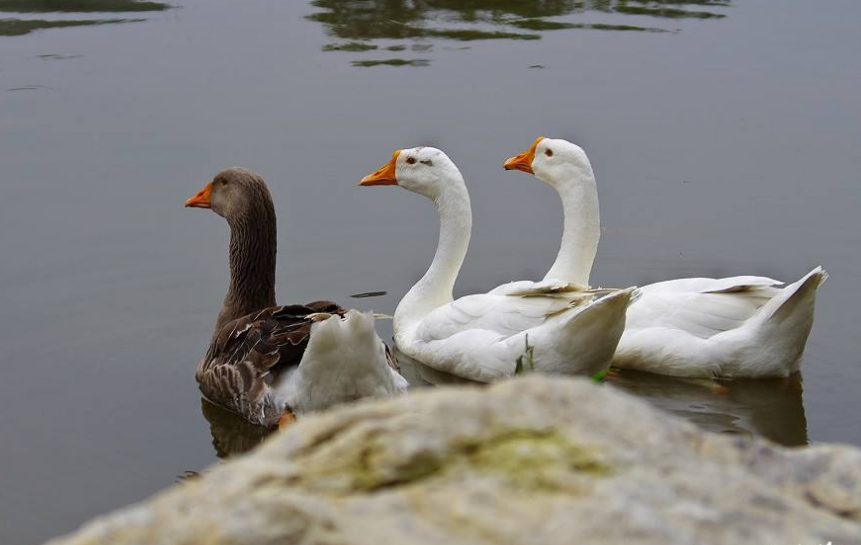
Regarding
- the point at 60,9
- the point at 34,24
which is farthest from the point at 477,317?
the point at 60,9

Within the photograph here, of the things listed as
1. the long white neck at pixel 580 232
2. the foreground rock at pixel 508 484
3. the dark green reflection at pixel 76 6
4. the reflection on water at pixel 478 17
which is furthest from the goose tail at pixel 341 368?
the dark green reflection at pixel 76 6

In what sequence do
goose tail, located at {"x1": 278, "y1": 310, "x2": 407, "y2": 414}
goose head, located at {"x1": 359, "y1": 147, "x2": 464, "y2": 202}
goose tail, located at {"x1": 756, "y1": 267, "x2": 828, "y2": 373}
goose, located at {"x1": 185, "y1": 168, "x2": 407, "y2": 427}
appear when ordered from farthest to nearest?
goose head, located at {"x1": 359, "y1": 147, "x2": 464, "y2": 202}
goose tail, located at {"x1": 756, "y1": 267, "x2": 828, "y2": 373}
goose, located at {"x1": 185, "y1": 168, "x2": 407, "y2": 427}
goose tail, located at {"x1": 278, "y1": 310, "x2": 407, "y2": 414}

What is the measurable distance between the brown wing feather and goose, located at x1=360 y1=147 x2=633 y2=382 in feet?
3.16

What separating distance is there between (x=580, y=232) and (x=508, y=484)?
6.41m

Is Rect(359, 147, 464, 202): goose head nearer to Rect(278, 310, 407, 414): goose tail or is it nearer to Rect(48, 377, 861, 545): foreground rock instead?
Rect(278, 310, 407, 414): goose tail

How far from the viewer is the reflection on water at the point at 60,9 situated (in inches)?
567

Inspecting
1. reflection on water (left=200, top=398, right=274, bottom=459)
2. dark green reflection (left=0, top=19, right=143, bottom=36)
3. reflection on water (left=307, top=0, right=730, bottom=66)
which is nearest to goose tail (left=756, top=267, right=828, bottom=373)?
reflection on water (left=200, top=398, right=274, bottom=459)

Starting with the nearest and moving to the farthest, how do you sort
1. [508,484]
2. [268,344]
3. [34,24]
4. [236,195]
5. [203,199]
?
[508,484], [268,344], [236,195], [203,199], [34,24]

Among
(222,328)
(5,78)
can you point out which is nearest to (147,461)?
(222,328)

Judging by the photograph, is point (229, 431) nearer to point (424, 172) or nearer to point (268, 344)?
A: point (268, 344)

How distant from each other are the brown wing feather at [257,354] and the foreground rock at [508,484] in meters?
4.62

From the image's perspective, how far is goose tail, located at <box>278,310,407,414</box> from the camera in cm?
603

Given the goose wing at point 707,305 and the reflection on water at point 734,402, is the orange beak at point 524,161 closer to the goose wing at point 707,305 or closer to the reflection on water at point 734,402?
the goose wing at point 707,305

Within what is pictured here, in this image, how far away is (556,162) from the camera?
8.55 metres
